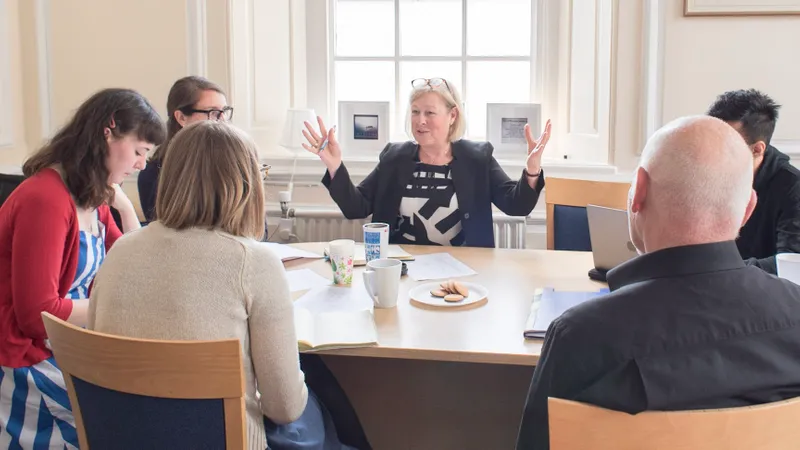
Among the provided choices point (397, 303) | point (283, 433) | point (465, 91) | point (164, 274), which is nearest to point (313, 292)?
point (397, 303)

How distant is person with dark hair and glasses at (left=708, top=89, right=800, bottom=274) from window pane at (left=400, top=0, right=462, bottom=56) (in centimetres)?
182

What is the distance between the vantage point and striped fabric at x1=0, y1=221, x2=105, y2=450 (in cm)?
155

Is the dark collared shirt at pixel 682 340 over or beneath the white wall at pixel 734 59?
beneath

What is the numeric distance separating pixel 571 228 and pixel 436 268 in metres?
0.72

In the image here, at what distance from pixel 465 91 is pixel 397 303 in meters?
2.04

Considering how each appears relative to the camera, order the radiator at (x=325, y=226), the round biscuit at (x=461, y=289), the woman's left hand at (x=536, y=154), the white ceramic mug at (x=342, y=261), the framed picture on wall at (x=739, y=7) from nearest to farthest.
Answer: the round biscuit at (x=461, y=289) < the white ceramic mug at (x=342, y=261) < the woman's left hand at (x=536, y=154) < the framed picture on wall at (x=739, y=7) < the radiator at (x=325, y=226)

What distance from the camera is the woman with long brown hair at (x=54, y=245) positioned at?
1.54 m

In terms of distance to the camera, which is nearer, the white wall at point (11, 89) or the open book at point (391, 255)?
the open book at point (391, 255)

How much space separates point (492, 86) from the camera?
11.8 feet

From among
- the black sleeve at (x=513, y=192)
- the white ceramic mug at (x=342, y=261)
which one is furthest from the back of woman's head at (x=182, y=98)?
the black sleeve at (x=513, y=192)

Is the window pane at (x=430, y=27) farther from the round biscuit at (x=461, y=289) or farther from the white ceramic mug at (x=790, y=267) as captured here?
the white ceramic mug at (x=790, y=267)

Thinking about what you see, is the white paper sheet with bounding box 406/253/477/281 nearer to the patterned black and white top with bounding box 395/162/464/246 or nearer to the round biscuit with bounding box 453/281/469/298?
the round biscuit with bounding box 453/281/469/298

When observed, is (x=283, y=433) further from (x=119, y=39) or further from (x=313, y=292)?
(x=119, y=39)

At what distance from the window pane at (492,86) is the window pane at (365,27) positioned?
1.48 feet
